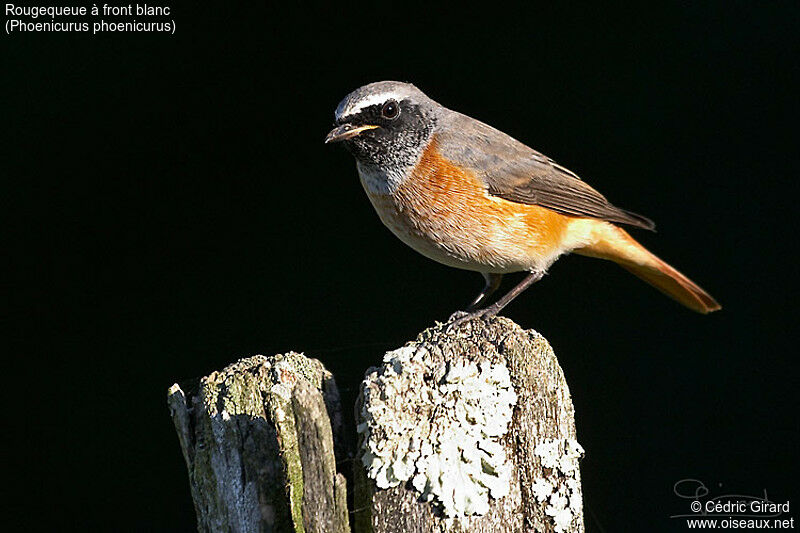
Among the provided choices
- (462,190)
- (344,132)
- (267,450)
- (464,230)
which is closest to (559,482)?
(267,450)

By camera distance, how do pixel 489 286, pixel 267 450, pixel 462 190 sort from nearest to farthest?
pixel 267 450, pixel 462 190, pixel 489 286

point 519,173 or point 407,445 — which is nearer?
point 407,445

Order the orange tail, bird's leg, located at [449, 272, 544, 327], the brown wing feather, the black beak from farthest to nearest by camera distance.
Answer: the orange tail
bird's leg, located at [449, 272, 544, 327]
the brown wing feather
the black beak

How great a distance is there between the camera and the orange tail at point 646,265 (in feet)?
14.2

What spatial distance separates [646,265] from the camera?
4.48 m

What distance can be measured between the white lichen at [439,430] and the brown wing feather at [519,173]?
1.77 m

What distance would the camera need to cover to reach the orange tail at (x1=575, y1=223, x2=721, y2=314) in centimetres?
434

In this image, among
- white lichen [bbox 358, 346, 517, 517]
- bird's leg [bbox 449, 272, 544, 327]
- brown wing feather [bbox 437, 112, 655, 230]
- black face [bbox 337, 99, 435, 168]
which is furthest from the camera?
bird's leg [bbox 449, 272, 544, 327]

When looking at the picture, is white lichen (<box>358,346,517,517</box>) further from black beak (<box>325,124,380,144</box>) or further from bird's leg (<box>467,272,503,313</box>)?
bird's leg (<box>467,272,503,313</box>)

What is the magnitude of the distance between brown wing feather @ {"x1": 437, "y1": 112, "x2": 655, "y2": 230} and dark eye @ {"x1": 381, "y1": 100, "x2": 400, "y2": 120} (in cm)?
24

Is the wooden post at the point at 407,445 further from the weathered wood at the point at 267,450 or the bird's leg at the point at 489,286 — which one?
the bird's leg at the point at 489,286

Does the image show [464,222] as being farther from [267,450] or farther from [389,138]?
[267,450]

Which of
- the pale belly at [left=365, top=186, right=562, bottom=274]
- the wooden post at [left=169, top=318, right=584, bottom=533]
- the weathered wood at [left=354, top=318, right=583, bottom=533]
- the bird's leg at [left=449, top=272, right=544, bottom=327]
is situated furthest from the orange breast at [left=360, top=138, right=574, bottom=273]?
the weathered wood at [left=354, top=318, right=583, bottom=533]

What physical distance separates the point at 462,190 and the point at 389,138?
0.38 m
